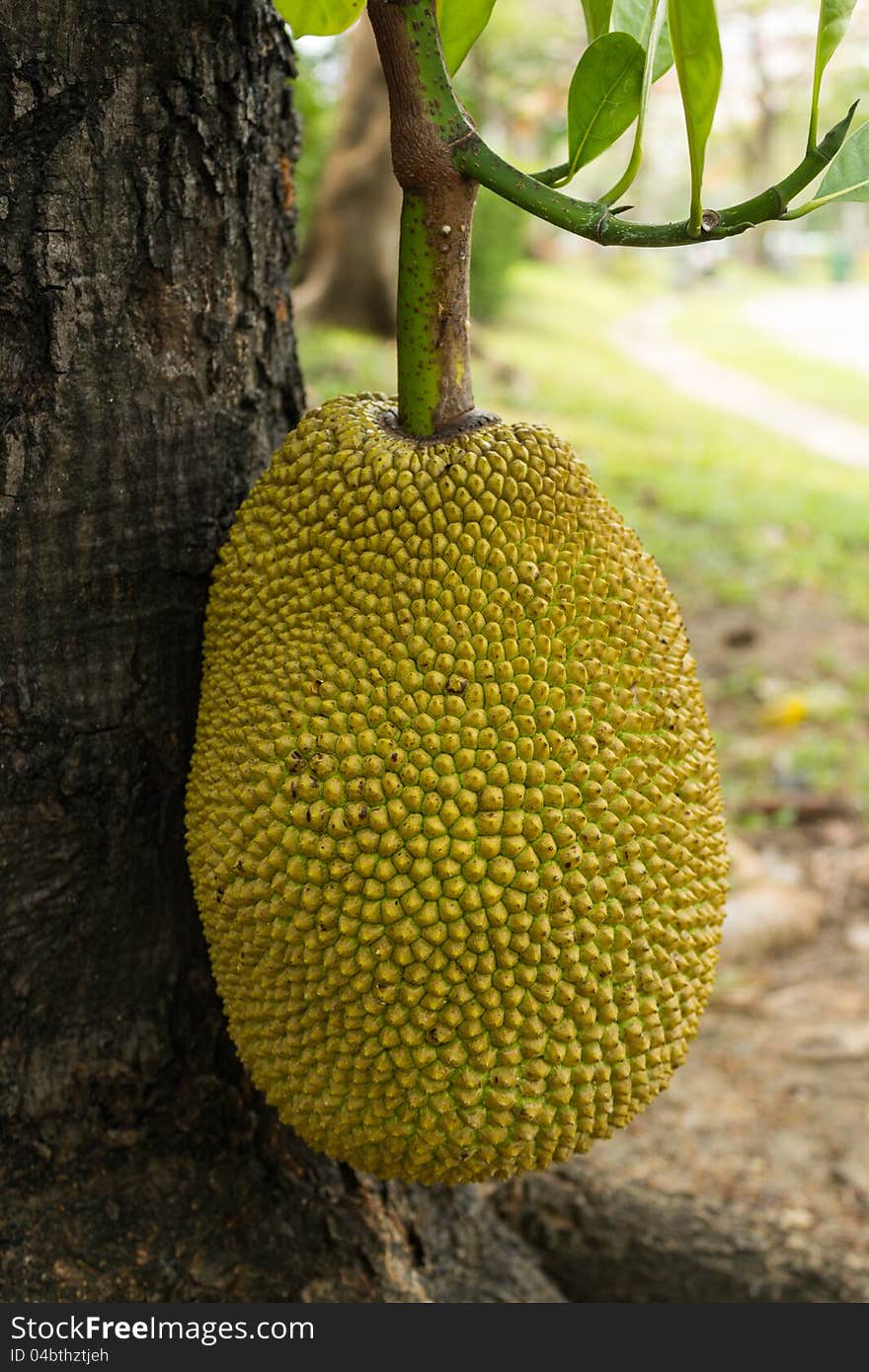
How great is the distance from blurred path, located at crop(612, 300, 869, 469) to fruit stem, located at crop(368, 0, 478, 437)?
6.27 m

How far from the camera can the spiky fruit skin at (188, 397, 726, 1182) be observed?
2.90 ft

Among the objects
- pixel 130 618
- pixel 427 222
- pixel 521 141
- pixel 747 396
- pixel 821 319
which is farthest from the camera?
pixel 521 141

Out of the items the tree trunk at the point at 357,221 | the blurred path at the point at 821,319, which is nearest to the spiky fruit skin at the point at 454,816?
the tree trunk at the point at 357,221

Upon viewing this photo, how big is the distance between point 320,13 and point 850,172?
40 cm

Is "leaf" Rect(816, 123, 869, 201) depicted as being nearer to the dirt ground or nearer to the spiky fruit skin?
the spiky fruit skin

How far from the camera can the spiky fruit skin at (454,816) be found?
88 centimetres

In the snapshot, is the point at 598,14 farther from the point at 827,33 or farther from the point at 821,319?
the point at 821,319

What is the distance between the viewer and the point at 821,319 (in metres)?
13.8

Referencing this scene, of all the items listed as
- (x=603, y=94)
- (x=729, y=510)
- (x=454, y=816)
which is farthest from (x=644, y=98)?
(x=729, y=510)

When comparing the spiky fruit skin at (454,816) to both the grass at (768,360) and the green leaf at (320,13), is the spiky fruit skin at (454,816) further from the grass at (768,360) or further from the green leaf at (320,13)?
the grass at (768,360)

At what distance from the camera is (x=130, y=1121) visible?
1.16 metres

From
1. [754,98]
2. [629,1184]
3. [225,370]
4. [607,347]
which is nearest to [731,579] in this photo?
[629,1184]

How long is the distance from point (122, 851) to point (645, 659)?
0.50m

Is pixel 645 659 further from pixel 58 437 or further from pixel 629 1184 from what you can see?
pixel 629 1184
